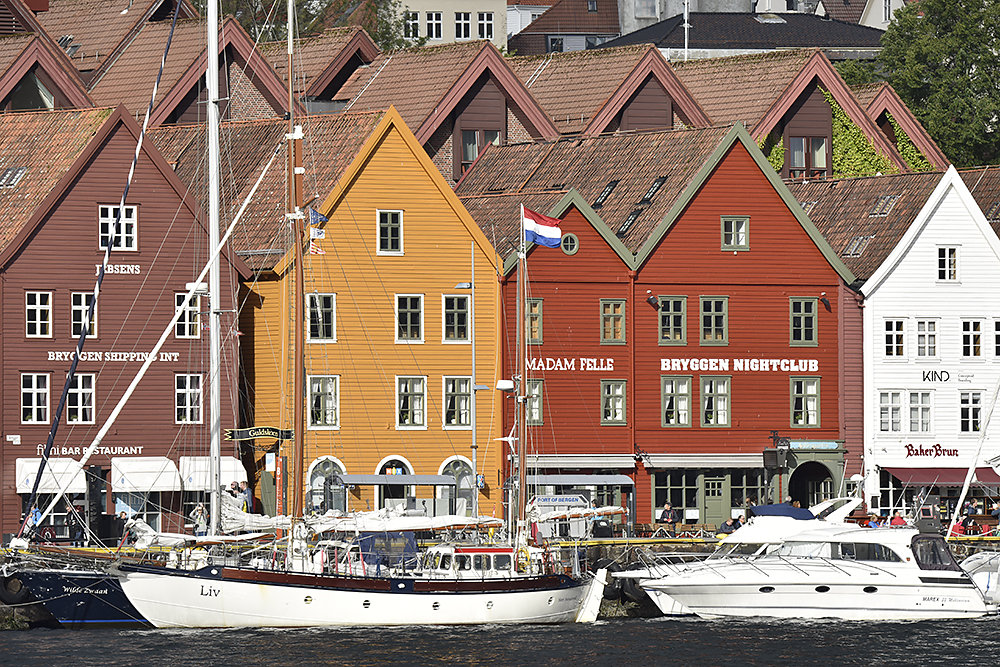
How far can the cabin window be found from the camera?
281 ft

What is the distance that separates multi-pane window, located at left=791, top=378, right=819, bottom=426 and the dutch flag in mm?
13996

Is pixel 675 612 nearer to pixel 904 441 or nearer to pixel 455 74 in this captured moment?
pixel 904 441

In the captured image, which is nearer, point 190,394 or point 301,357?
point 301,357

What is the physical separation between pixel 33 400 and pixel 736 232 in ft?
80.5

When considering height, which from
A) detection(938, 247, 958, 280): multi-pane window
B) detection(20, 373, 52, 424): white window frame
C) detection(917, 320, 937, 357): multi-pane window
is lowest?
detection(20, 373, 52, 424): white window frame

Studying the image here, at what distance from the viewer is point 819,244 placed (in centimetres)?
8594

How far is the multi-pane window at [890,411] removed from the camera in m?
86.1

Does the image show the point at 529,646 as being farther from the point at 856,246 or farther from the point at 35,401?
the point at 856,246

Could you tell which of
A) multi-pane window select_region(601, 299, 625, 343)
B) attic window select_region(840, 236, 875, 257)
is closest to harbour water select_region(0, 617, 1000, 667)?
multi-pane window select_region(601, 299, 625, 343)

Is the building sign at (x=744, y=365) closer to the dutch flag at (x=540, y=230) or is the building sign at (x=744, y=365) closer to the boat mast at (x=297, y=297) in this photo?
the dutch flag at (x=540, y=230)

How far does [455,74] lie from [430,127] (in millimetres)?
2606

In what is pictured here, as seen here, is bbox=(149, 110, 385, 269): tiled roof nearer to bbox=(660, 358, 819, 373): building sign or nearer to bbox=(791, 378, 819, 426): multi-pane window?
bbox=(660, 358, 819, 373): building sign

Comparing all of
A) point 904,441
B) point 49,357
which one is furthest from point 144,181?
point 904,441

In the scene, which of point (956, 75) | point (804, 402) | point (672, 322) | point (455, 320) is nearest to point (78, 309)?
point (455, 320)
